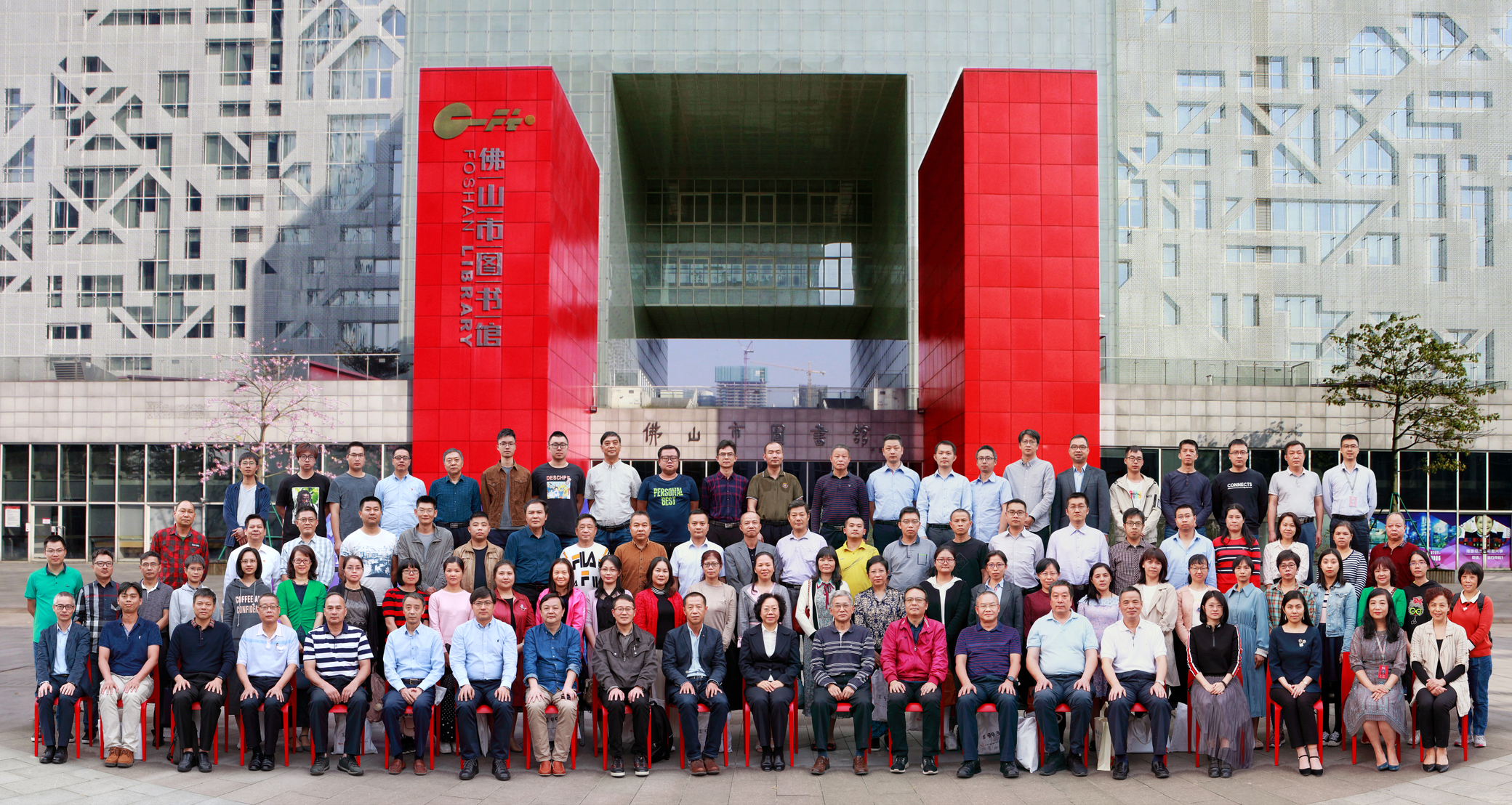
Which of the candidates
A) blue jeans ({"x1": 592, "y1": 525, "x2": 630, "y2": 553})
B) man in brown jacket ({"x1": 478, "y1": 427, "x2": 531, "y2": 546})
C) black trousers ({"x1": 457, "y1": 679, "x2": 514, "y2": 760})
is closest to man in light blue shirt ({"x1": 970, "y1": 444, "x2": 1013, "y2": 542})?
blue jeans ({"x1": 592, "y1": 525, "x2": 630, "y2": 553})

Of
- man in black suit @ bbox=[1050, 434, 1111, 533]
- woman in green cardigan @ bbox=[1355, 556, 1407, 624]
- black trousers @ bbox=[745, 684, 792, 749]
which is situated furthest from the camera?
man in black suit @ bbox=[1050, 434, 1111, 533]

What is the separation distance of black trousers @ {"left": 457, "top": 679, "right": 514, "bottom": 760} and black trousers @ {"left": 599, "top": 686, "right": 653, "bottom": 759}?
→ 31.6 inches

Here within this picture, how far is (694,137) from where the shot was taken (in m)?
37.9

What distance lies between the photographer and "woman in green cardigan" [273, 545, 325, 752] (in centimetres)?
931

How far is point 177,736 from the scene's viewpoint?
8867 mm

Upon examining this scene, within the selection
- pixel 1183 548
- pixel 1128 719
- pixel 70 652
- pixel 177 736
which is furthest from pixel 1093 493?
pixel 70 652

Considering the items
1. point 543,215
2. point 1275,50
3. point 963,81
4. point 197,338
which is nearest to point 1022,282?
point 963,81

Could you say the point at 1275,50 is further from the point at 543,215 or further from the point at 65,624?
the point at 65,624

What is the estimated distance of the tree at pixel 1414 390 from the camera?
27781 millimetres

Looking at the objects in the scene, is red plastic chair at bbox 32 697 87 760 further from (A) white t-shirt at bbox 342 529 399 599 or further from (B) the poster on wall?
(B) the poster on wall

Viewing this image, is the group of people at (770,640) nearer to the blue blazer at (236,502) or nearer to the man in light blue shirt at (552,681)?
the man in light blue shirt at (552,681)

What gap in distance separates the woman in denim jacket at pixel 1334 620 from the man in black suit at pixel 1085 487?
2.02 meters

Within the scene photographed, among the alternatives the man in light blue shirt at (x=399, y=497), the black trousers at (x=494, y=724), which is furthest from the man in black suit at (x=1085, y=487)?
the man in light blue shirt at (x=399, y=497)

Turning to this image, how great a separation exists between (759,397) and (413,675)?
77.2 feet
